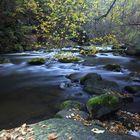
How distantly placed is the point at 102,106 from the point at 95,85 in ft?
12.0

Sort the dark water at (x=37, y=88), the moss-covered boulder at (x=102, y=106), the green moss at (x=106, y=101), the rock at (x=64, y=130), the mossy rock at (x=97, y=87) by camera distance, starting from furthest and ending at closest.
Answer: the mossy rock at (x=97, y=87) < the dark water at (x=37, y=88) < the green moss at (x=106, y=101) < the moss-covered boulder at (x=102, y=106) < the rock at (x=64, y=130)

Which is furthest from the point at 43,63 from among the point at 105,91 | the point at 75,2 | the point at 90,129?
the point at 90,129

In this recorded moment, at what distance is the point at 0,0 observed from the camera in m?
16.0

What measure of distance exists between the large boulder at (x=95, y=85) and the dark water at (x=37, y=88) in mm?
372

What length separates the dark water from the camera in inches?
360

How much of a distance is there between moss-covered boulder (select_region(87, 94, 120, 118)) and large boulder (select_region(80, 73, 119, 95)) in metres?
2.54

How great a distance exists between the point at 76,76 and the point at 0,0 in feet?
21.6

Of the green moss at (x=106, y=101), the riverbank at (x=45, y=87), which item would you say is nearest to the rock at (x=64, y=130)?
the riverbank at (x=45, y=87)

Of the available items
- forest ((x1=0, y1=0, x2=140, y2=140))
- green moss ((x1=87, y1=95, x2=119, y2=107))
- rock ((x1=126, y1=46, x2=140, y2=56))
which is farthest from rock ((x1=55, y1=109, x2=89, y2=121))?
rock ((x1=126, y1=46, x2=140, y2=56))

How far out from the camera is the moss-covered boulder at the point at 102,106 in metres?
8.48

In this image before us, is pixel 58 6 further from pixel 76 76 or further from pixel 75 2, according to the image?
pixel 76 76

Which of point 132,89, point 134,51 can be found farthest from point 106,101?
point 134,51

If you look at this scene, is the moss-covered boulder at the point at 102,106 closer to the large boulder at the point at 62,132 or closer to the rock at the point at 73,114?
the rock at the point at 73,114

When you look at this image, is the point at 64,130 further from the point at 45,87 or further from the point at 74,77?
the point at 74,77
